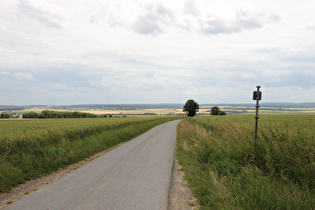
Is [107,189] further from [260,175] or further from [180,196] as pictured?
[260,175]

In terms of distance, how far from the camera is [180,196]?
5.59 metres

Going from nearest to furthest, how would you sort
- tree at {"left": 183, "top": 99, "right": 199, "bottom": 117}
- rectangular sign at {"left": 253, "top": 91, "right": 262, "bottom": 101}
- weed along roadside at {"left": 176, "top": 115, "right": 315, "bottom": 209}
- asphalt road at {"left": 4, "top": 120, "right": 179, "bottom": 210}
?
weed along roadside at {"left": 176, "top": 115, "right": 315, "bottom": 209} → asphalt road at {"left": 4, "top": 120, "right": 179, "bottom": 210} → rectangular sign at {"left": 253, "top": 91, "right": 262, "bottom": 101} → tree at {"left": 183, "top": 99, "right": 199, "bottom": 117}

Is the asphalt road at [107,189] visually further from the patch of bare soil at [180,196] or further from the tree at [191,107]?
the tree at [191,107]

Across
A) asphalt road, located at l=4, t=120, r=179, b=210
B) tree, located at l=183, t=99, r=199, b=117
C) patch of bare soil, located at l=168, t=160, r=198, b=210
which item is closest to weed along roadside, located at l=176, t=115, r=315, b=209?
patch of bare soil, located at l=168, t=160, r=198, b=210

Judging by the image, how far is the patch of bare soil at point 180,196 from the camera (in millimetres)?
4961

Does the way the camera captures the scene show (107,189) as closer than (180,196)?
No

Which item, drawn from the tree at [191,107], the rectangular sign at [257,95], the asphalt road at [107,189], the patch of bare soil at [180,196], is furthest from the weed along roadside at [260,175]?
the tree at [191,107]

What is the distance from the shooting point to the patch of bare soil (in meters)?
4.96

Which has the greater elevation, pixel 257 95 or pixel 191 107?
pixel 191 107

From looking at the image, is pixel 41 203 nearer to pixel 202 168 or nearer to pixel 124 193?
pixel 124 193

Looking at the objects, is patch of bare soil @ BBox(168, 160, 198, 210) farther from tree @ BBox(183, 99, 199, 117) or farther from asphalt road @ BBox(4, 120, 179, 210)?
tree @ BBox(183, 99, 199, 117)

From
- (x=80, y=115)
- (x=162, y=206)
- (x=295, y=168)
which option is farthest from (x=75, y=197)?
(x=80, y=115)

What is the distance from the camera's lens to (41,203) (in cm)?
504

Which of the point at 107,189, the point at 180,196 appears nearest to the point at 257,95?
the point at 180,196
